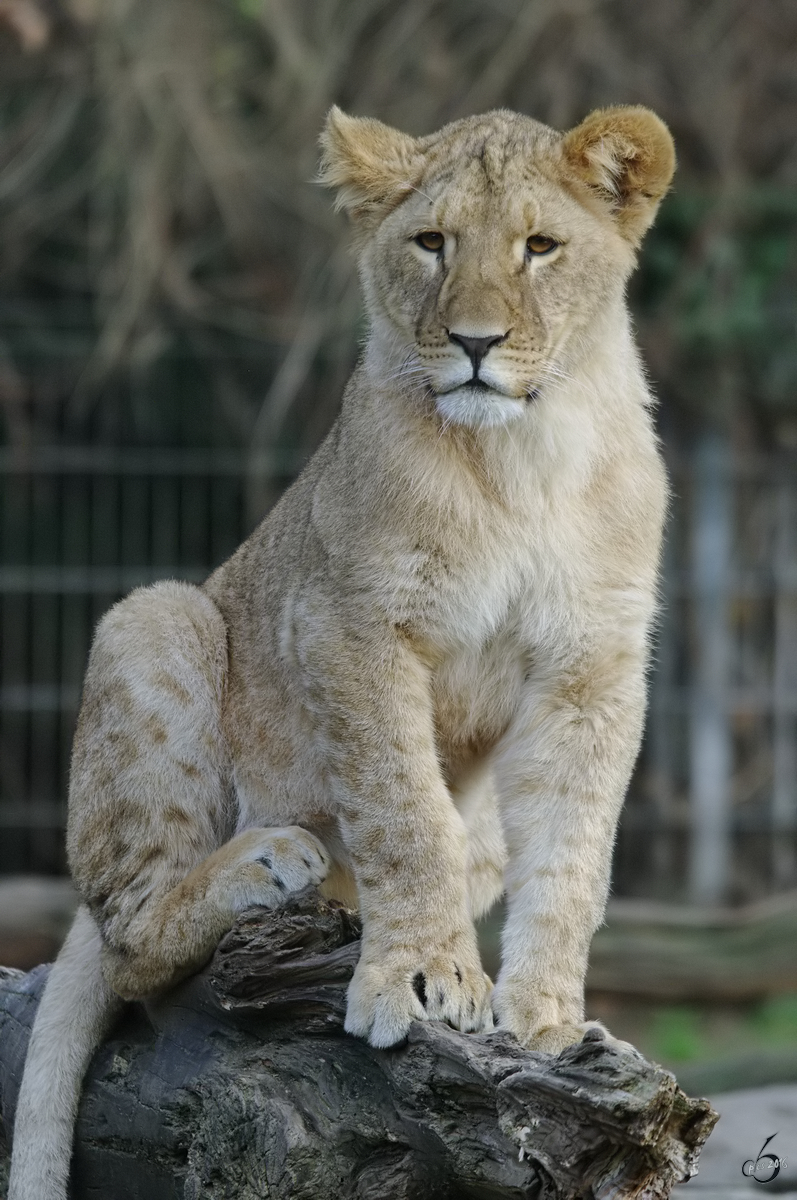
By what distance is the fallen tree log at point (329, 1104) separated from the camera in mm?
3057

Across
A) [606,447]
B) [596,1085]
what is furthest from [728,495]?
[596,1085]

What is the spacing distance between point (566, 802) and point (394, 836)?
448mm

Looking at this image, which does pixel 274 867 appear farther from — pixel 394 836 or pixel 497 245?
pixel 497 245

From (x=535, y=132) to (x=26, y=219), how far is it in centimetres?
641

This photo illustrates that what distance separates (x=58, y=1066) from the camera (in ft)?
14.0

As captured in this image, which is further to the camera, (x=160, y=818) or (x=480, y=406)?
(x=160, y=818)

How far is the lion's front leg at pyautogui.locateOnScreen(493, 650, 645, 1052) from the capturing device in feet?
12.7

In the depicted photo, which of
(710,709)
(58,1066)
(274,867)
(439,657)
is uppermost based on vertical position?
(439,657)

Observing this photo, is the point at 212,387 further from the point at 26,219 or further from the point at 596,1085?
the point at 596,1085

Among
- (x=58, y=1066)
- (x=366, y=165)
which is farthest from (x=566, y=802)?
(x=366, y=165)

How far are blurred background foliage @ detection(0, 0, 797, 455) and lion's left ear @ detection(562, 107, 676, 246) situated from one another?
551 centimetres

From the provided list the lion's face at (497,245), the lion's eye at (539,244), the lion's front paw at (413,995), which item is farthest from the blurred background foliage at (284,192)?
the lion's front paw at (413,995)

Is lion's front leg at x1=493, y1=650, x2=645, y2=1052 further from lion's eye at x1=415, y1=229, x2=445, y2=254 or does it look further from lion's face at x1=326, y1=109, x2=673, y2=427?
lion's eye at x1=415, y1=229, x2=445, y2=254

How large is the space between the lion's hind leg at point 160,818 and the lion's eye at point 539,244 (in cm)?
144
